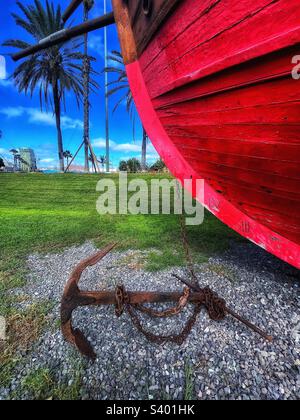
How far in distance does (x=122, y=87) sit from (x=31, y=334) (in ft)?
67.9

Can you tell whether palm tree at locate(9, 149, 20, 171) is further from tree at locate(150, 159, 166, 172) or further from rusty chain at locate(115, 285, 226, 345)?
rusty chain at locate(115, 285, 226, 345)

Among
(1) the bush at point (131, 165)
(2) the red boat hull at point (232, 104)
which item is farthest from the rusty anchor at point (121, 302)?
(1) the bush at point (131, 165)

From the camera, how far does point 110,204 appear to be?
7.89 metres

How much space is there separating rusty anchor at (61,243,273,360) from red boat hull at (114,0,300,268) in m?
0.71

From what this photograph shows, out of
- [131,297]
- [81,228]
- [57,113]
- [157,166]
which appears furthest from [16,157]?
[131,297]

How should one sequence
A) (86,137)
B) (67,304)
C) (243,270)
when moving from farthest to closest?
(86,137) → (243,270) → (67,304)

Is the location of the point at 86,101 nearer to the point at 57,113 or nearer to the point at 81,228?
the point at 57,113

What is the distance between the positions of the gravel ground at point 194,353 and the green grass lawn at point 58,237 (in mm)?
166

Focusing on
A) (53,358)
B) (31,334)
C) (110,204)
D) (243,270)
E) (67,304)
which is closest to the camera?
(67,304)

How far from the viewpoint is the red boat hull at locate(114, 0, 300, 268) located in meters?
1.39

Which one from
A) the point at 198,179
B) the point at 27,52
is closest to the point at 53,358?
the point at 198,179

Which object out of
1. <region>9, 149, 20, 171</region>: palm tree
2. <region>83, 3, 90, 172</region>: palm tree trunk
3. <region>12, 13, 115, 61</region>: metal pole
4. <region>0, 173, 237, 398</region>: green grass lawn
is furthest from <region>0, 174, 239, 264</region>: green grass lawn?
<region>9, 149, 20, 171</region>: palm tree

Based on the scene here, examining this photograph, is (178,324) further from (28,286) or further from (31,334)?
(28,286)

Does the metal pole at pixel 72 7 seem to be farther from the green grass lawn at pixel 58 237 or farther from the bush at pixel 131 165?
the bush at pixel 131 165
